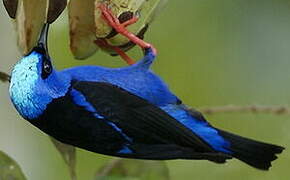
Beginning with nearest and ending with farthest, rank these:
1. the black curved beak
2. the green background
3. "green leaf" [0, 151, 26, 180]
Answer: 1. the black curved beak
2. "green leaf" [0, 151, 26, 180]
3. the green background

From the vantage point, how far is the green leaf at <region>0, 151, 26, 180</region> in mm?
817

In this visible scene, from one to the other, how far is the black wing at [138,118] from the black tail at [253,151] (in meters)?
0.04

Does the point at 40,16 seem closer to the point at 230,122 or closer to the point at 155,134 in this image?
the point at 155,134

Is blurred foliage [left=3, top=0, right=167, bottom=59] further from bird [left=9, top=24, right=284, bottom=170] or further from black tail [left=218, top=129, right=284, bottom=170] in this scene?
black tail [left=218, top=129, right=284, bottom=170]

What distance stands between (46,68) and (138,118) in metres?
0.09

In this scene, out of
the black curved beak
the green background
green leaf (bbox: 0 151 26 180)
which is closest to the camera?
the black curved beak

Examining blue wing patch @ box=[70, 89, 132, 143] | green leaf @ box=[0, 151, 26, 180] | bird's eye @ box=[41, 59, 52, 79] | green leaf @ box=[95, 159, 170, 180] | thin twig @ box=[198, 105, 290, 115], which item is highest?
bird's eye @ box=[41, 59, 52, 79]

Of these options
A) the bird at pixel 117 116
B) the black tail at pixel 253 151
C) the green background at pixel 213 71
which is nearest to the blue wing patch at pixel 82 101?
the bird at pixel 117 116

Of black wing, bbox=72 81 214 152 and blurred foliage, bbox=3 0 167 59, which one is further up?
blurred foliage, bbox=3 0 167 59

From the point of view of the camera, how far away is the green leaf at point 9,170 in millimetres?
817

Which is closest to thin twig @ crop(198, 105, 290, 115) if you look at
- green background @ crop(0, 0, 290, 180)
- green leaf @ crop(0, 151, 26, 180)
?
green background @ crop(0, 0, 290, 180)

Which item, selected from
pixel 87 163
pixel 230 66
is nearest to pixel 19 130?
pixel 87 163

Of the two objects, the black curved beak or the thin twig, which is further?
the thin twig

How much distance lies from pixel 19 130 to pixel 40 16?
22.6 inches
